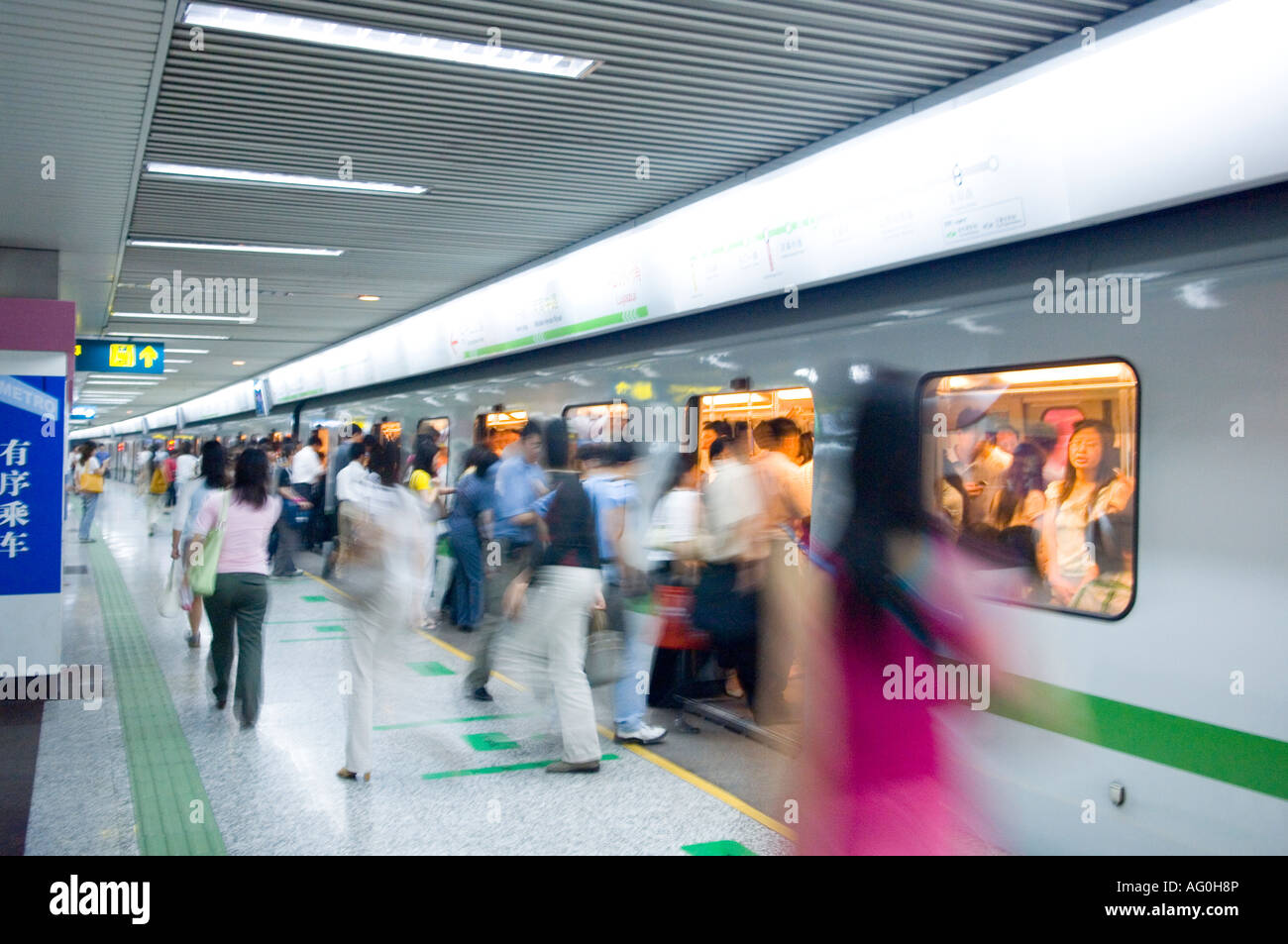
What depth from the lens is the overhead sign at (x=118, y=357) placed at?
14.5 metres

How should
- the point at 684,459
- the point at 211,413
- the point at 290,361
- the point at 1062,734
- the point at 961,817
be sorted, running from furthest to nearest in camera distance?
the point at 211,413 < the point at 290,361 < the point at 684,459 < the point at 961,817 < the point at 1062,734

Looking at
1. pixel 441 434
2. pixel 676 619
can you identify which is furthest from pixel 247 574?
pixel 441 434

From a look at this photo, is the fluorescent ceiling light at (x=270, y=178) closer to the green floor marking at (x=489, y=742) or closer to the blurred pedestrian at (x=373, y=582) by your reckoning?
the blurred pedestrian at (x=373, y=582)

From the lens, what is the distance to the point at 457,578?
967cm

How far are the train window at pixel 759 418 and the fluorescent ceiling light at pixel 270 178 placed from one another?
7.35 ft

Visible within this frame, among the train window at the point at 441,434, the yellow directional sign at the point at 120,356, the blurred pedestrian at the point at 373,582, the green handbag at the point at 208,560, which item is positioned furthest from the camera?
the yellow directional sign at the point at 120,356

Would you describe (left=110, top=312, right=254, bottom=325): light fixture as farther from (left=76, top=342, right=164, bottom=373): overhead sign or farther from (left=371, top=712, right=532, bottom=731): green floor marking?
(left=371, top=712, right=532, bottom=731): green floor marking

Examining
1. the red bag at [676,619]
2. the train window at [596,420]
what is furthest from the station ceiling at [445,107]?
the red bag at [676,619]

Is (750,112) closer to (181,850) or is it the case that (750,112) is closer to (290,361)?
(181,850)

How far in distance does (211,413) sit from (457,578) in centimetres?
2454

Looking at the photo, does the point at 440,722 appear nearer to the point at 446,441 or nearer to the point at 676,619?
the point at 676,619

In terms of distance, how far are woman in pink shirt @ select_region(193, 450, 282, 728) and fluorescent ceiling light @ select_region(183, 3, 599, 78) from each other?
2888 mm

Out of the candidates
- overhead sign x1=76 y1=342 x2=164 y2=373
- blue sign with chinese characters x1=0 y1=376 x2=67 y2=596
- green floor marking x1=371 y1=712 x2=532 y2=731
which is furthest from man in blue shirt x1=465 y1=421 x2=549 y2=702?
overhead sign x1=76 y1=342 x2=164 y2=373
